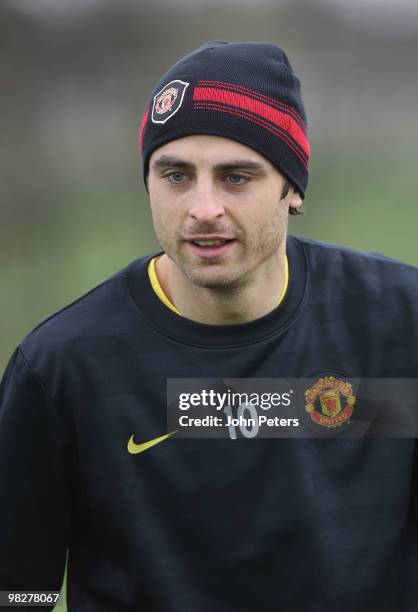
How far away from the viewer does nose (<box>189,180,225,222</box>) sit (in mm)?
1873

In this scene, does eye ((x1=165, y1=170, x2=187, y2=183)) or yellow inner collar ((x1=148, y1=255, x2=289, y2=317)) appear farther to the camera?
yellow inner collar ((x1=148, y1=255, x2=289, y2=317))

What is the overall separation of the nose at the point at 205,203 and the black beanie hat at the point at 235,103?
12 centimetres

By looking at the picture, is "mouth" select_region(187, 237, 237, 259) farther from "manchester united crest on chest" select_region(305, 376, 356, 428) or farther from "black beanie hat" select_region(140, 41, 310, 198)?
"manchester united crest on chest" select_region(305, 376, 356, 428)

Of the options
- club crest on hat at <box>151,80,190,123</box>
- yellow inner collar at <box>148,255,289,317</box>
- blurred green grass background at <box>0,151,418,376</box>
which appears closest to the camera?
club crest on hat at <box>151,80,190,123</box>

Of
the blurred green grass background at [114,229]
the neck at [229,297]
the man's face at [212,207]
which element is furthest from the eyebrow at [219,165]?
the blurred green grass background at [114,229]

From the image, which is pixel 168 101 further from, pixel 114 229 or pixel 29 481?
pixel 114 229

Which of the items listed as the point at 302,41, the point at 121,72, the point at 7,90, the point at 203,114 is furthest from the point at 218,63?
the point at 302,41

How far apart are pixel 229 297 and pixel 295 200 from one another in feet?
0.93

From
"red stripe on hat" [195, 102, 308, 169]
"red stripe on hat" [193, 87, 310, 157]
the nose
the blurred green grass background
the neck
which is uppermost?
the blurred green grass background

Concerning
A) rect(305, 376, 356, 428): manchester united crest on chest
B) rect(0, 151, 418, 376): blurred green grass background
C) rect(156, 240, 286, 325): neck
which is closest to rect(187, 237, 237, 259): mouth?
rect(156, 240, 286, 325): neck

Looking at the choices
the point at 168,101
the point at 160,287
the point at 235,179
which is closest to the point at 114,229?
the point at 160,287

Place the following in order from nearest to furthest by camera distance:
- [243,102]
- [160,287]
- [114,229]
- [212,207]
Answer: [212,207], [243,102], [160,287], [114,229]

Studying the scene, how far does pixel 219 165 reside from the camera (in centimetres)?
191

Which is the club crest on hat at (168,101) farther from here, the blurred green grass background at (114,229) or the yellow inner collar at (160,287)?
the blurred green grass background at (114,229)
